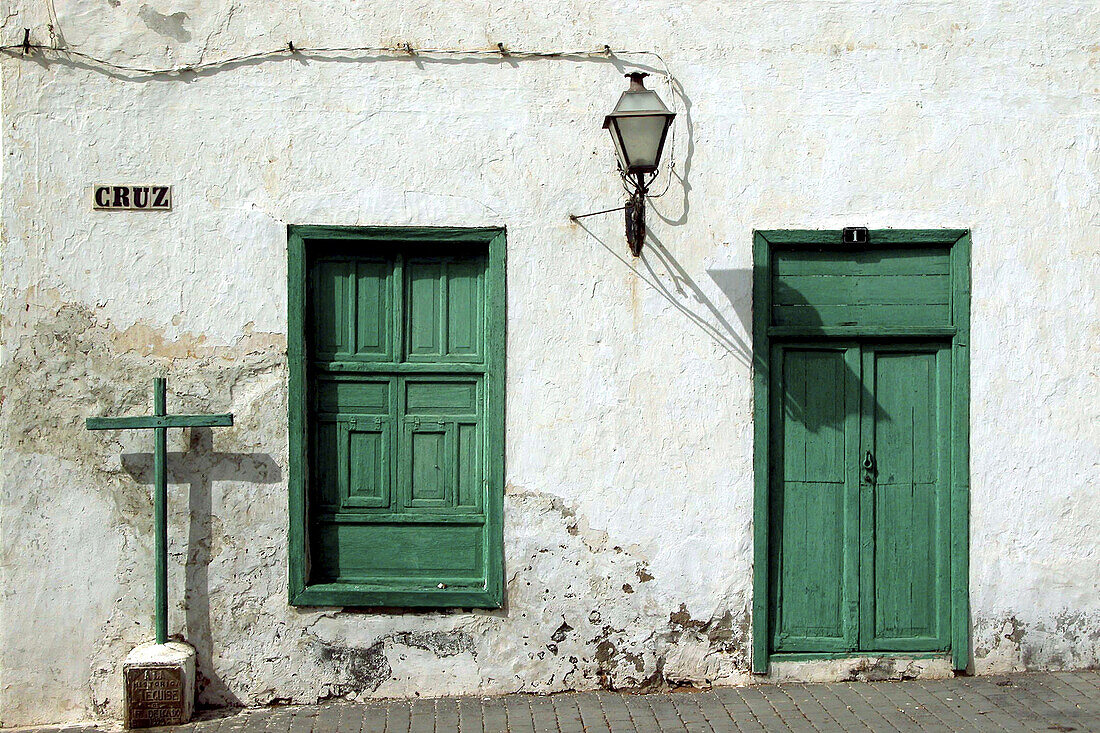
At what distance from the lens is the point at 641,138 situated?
520cm

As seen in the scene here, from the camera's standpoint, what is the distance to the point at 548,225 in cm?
565

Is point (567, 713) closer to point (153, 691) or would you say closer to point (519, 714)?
point (519, 714)

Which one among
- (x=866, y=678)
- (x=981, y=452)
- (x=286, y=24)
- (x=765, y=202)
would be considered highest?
(x=286, y=24)

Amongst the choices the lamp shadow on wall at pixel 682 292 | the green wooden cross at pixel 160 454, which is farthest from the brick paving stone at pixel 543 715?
the lamp shadow on wall at pixel 682 292

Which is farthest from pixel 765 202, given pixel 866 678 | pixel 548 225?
pixel 866 678

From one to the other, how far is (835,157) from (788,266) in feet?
2.13

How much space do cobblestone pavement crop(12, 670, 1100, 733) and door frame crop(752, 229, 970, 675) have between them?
0.26m

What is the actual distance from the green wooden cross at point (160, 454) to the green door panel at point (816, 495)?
3.12 meters

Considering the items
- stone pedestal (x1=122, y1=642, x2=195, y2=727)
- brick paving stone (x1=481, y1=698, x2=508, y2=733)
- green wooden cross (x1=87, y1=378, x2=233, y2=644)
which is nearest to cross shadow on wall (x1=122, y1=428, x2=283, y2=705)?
green wooden cross (x1=87, y1=378, x2=233, y2=644)

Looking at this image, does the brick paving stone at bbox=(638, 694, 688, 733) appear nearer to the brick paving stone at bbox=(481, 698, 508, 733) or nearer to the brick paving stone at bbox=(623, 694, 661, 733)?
the brick paving stone at bbox=(623, 694, 661, 733)

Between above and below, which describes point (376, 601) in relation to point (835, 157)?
below

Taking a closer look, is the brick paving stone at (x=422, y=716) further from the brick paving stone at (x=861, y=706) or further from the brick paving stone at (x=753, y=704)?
the brick paving stone at (x=861, y=706)

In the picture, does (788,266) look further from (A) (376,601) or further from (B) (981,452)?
(A) (376,601)

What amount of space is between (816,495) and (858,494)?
0.77 ft
